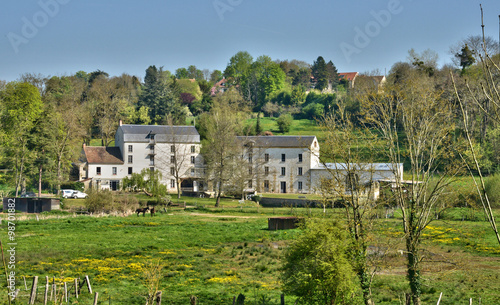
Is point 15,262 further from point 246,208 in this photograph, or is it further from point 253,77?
point 253,77

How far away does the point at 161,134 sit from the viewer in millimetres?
81125

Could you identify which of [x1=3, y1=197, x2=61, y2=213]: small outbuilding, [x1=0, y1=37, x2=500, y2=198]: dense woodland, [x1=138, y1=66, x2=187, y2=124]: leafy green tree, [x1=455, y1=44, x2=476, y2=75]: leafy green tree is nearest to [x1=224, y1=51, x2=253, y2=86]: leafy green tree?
[x1=0, y1=37, x2=500, y2=198]: dense woodland

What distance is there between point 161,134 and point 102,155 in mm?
9914

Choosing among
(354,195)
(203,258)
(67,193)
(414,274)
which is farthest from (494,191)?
(67,193)

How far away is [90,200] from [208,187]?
26330 mm

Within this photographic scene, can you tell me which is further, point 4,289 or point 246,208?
point 246,208

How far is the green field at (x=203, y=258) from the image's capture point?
73.8 feet

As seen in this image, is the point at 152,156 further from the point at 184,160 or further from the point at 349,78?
the point at 349,78

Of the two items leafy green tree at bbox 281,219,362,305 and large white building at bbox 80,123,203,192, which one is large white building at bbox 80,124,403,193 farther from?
leafy green tree at bbox 281,219,362,305

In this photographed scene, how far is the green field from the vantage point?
73.8 ft

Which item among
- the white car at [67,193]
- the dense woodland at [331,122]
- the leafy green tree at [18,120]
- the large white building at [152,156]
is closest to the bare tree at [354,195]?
the dense woodland at [331,122]

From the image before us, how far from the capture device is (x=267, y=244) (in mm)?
36625

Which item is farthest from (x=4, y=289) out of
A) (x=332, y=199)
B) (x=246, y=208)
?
(x=246, y=208)

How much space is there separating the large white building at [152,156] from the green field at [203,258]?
Answer: 28.7 meters
